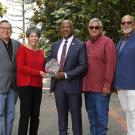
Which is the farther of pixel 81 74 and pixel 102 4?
pixel 102 4

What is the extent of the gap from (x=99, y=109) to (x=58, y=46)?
3.94ft

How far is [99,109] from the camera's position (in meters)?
7.23

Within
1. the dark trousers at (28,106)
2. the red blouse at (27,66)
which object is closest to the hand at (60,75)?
the red blouse at (27,66)

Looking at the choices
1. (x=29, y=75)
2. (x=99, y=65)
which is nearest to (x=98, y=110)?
(x=99, y=65)

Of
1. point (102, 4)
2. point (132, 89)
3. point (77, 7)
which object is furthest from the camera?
point (77, 7)

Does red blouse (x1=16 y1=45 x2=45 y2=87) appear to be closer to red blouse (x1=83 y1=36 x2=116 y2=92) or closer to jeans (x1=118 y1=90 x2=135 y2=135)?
red blouse (x1=83 y1=36 x2=116 y2=92)

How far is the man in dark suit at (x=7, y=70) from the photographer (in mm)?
7211

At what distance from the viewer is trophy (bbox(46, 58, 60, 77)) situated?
697 cm

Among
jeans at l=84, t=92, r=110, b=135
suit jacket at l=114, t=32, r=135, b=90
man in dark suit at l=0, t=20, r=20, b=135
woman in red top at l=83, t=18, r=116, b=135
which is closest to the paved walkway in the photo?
jeans at l=84, t=92, r=110, b=135

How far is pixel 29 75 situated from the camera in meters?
Result: 7.19

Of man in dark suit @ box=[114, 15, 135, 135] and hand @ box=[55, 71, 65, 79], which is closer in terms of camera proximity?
man in dark suit @ box=[114, 15, 135, 135]

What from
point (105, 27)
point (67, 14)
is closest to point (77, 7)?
point (67, 14)

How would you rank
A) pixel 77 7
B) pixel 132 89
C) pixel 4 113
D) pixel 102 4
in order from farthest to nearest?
pixel 77 7 < pixel 102 4 < pixel 4 113 < pixel 132 89

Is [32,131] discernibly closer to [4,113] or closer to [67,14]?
[4,113]
